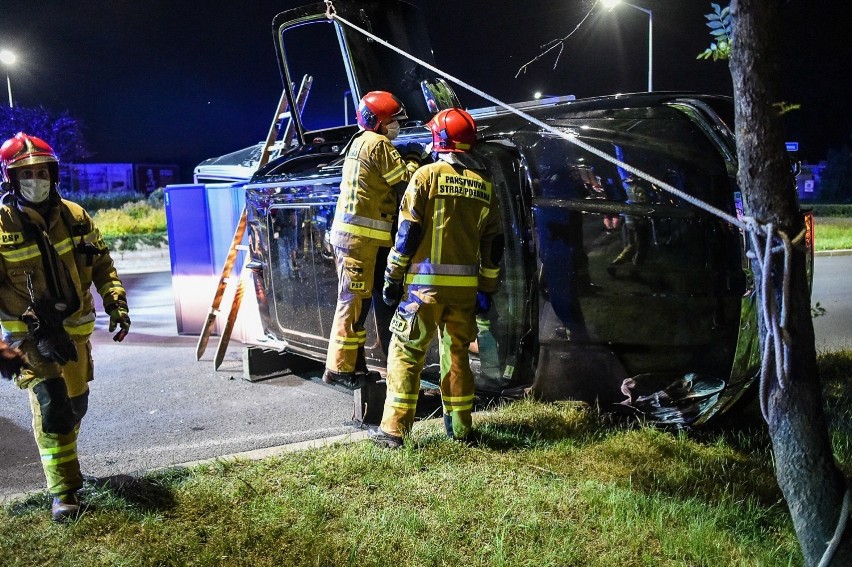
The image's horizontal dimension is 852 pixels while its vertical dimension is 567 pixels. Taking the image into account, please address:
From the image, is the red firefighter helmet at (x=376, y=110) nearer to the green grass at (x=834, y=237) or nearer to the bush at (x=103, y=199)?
the green grass at (x=834, y=237)

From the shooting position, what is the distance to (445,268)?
12.8ft

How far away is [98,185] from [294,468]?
4290cm

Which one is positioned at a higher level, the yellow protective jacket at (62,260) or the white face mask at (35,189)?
the white face mask at (35,189)

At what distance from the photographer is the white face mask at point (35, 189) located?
11.2 feet

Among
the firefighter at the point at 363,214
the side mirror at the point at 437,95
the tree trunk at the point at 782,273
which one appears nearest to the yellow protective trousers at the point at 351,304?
the firefighter at the point at 363,214

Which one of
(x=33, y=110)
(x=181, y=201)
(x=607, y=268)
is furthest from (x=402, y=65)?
(x=33, y=110)

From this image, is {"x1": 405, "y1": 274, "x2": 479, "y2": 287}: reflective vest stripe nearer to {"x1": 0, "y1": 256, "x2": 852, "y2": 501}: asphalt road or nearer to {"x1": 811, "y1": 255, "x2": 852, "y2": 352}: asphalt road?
{"x1": 0, "y1": 256, "x2": 852, "y2": 501}: asphalt road

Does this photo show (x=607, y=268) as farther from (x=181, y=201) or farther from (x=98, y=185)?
(x=98, y=185)

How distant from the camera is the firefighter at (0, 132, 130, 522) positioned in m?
3.30

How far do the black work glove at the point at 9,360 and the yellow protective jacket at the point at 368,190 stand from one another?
5.87 ft

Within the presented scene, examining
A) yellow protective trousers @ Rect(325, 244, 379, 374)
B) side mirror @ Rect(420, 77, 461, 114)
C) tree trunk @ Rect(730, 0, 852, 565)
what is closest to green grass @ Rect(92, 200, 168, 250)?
side mirror @ Rect(420, 77, 461, 114)

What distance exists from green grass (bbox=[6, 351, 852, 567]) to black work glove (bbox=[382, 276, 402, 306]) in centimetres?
80

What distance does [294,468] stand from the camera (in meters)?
3.77

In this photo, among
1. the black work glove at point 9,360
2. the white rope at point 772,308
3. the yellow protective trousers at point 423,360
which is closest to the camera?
the white rope at point 772,308
